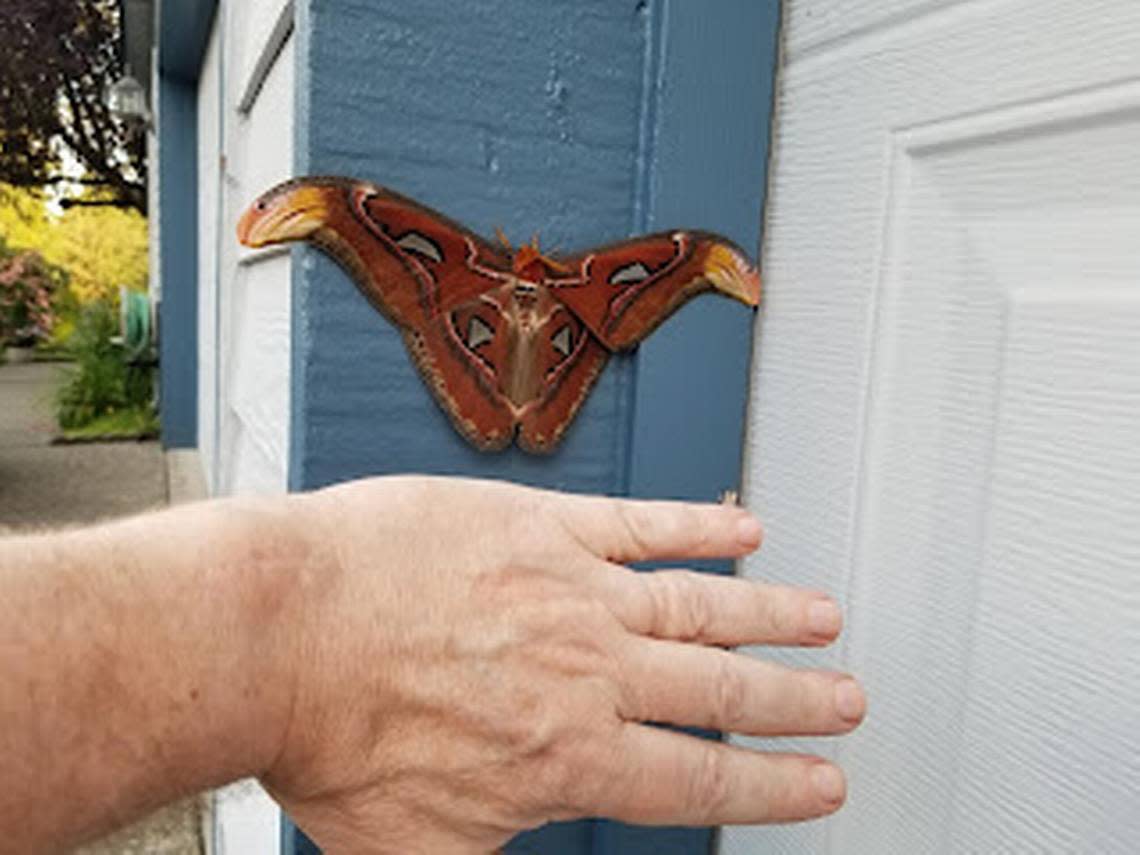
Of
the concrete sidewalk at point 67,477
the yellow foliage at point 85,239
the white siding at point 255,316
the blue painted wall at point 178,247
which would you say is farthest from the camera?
the yellow foliage at point 85,239

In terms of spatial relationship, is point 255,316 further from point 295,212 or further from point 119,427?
point 119,427

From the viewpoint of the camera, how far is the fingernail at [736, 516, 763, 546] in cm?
77

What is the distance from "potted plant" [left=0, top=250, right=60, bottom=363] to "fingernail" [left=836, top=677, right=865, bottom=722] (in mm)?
15018

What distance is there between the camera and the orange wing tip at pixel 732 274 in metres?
1.19

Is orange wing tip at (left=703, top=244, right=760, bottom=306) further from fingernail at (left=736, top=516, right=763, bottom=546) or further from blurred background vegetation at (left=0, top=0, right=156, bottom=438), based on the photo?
blurred background vegetation at (left=0, top=0, right=156, bottom=438)

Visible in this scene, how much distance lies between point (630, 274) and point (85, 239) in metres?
18.8

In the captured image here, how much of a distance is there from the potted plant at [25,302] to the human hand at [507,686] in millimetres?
14874

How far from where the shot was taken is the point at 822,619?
753 mm

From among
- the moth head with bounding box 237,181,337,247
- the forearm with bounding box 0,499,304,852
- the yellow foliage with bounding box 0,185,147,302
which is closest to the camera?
the forearm with bounding box 0,499,304,852

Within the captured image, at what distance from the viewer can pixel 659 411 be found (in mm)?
1206

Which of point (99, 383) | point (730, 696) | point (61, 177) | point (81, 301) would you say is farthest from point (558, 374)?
point (61, 177)

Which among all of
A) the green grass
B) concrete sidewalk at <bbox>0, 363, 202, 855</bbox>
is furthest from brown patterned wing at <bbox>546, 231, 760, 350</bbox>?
the green grass

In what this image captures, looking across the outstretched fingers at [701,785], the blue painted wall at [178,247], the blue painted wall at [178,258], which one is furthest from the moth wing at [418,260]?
the blue painted wall at [178,258]

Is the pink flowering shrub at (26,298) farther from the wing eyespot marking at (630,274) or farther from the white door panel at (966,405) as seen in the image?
the white door panel at (966,405)
